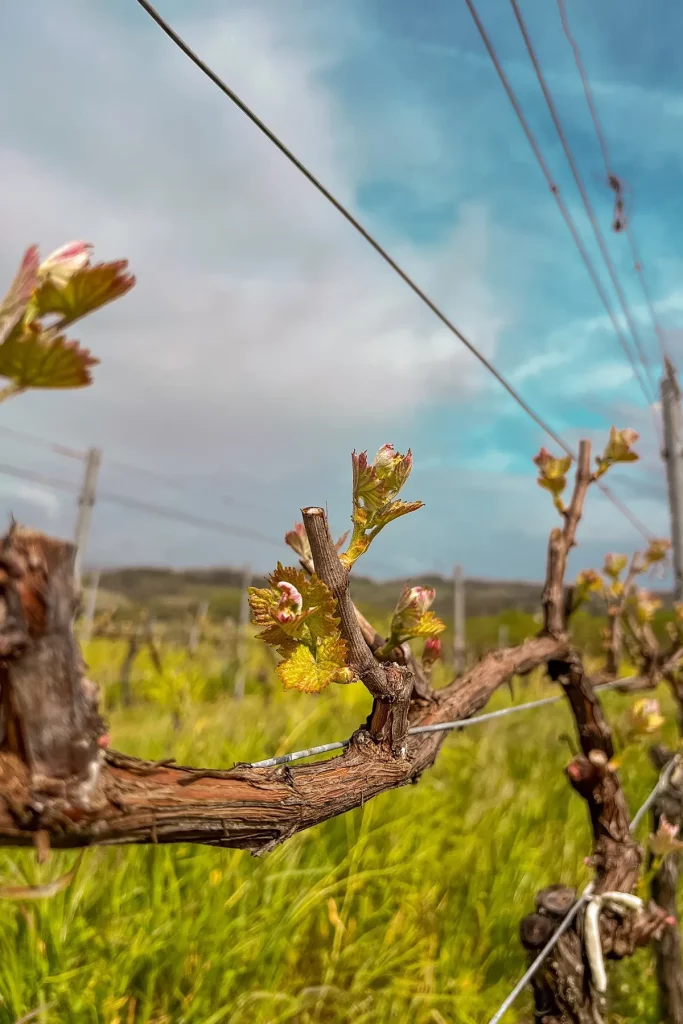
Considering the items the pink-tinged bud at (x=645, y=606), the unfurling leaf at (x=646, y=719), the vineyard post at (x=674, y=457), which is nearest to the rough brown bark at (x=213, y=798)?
the unfurling leaf at (x=646, y=719)

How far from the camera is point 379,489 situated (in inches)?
28.0

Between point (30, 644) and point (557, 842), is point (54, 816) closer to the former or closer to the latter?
point (30, 644)

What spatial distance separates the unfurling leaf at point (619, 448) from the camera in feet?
5.41

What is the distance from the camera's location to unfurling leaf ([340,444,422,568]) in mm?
699

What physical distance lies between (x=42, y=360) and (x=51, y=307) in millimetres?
36

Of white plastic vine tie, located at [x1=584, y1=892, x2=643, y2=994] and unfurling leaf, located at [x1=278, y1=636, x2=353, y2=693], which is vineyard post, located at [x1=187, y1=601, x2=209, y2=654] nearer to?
white plastic vine tie, located at [x1=584, y1=892, x2=643, y2=994]

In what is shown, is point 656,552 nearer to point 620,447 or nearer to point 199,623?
point 620,447

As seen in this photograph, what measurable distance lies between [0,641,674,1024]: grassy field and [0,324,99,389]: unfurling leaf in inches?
69.2

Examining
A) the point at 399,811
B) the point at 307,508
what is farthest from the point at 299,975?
the point at 307,508

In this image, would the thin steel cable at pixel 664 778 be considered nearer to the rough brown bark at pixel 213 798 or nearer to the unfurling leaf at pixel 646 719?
the unfurling leaf at pixel 646 719

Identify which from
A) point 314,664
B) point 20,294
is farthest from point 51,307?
point 314,664

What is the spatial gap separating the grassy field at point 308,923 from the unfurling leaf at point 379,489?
62.8 inches

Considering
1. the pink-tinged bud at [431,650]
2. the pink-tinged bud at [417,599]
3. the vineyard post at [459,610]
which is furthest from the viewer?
the vineyard post at [459,610]

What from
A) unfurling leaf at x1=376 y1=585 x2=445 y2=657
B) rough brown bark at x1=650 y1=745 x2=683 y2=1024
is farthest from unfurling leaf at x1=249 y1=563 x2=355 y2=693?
rough brown bark at x1=650 y1=745 x2=683 y2=1024
